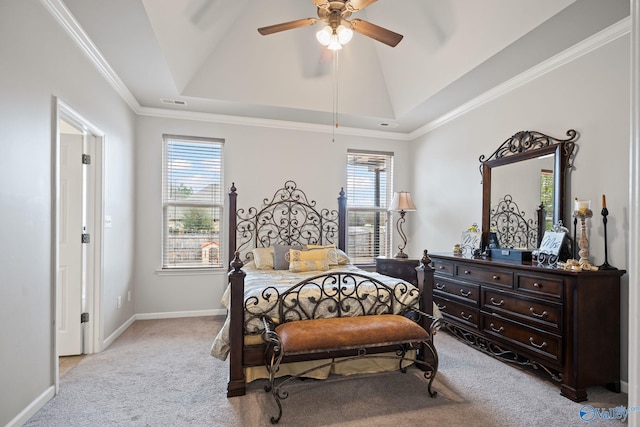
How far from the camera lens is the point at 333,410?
7.69 ft

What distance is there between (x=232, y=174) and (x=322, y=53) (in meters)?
2.13

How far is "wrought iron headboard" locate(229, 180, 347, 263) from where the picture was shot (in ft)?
15.8

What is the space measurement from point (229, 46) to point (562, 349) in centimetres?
445

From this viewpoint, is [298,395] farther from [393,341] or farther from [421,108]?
[421,108]

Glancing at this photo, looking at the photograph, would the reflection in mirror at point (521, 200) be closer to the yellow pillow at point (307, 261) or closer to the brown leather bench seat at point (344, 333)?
the brown leather bench seat at point (344, 333)

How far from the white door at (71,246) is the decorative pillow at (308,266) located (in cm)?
217

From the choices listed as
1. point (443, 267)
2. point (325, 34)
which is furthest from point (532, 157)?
point (325, 34)

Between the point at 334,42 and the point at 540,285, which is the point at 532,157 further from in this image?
the point at 334,42

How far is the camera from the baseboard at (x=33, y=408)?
2059 mm

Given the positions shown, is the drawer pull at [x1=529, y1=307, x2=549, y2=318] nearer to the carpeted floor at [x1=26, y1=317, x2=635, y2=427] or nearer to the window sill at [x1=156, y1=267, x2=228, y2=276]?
the carpeted floor at [x1=26, y1=317, x2=635, y2=427]

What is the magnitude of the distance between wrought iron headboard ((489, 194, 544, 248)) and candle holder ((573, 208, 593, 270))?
20.0 inches

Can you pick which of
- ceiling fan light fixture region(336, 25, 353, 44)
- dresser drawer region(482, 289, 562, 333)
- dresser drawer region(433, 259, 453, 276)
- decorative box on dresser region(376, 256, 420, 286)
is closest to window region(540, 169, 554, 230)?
dresser drawer region(482, 289, 562, 333)

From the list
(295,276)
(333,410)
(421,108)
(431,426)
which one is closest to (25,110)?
(295,276)

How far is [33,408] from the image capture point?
7.34 ft
